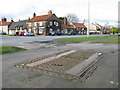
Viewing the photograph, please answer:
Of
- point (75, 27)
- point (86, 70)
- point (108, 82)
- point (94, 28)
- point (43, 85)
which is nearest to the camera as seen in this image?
point (43, 85)

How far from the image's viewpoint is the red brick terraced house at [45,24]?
173 feet

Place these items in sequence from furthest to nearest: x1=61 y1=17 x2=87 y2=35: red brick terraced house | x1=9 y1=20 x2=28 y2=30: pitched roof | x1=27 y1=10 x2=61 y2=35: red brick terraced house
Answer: x1=61 y1=17 x2=87 y2=35: red brick terraced house, x1=9 y1=20 x2=28 y2=30: pitched roof, x1=27 y1=10 x2=61 y2=35: red brick terraced house

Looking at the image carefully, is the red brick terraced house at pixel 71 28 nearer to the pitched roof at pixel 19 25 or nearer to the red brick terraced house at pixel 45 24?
the red brick terraced house at pixel 45 24

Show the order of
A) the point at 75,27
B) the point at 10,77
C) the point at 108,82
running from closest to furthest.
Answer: the point at 108,82
the point at 10,77
the point at 75,27

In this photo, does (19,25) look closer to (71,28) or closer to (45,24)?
(45,24)

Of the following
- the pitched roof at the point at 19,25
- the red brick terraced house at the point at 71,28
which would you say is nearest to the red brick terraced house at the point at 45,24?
the pitched roof at the point at 19,25

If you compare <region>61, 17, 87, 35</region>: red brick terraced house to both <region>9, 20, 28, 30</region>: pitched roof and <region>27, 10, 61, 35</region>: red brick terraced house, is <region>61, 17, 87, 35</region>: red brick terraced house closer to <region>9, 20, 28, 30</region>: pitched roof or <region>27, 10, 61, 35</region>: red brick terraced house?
<region>27, 10, 61, 35</region>: red brick terraced house

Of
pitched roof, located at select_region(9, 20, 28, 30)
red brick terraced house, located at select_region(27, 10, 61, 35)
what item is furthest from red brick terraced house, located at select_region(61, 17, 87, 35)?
pitched roof, located at select_region(9, 20, 28, 30)

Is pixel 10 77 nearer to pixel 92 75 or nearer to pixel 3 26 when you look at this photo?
pixel 92 75

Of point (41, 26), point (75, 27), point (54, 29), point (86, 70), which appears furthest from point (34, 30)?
point (86, 70)

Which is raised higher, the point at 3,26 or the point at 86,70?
the point at 3,26

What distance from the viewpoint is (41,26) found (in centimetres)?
5388

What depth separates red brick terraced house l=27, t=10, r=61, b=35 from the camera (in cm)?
5278

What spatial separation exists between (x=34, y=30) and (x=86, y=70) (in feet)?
176
